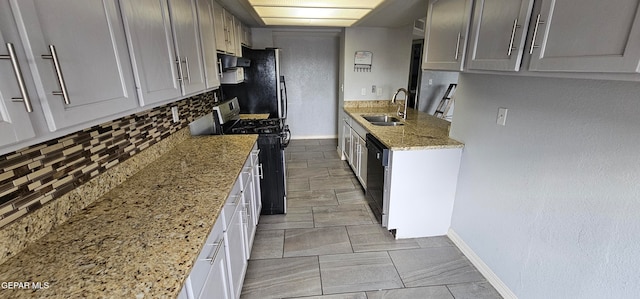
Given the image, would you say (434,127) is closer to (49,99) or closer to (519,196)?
(519,196)

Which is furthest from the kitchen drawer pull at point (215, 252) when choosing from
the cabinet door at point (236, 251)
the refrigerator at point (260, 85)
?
the refrigerator at point (260, 85)

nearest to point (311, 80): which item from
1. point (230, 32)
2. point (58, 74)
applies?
point (230, 32)

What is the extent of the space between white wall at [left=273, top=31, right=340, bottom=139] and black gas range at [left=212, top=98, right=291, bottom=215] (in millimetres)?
2718

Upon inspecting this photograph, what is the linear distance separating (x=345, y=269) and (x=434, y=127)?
176cm

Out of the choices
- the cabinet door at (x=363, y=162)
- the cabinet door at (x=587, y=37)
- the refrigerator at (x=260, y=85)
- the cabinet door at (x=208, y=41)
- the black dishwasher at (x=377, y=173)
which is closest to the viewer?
the cabinet door at (x=587, y=37)

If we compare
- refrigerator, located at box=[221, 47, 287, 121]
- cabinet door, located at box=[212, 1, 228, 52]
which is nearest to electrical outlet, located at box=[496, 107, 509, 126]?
cabinet door, located at box=[212, 1, 228, 52]

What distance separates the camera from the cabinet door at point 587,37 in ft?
2.97

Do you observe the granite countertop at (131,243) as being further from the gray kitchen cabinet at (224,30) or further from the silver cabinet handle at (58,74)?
the gray kitchen cabinet at (224,30)

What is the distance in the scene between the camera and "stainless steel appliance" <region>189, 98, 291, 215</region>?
8.88 feet

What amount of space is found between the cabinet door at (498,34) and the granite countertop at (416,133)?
750mm

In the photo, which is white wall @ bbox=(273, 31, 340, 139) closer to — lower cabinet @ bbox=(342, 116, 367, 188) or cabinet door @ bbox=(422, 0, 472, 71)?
lower cabinet @ bbox=(342, 116, 367, 188)

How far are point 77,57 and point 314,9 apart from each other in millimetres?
2485

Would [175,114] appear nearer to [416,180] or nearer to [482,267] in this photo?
[416,180]

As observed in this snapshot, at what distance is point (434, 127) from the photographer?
118 inches
